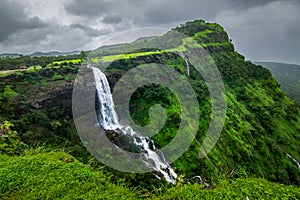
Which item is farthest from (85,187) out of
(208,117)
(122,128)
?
(208,117)

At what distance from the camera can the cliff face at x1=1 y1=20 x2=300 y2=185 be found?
810 inches

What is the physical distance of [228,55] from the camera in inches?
2227

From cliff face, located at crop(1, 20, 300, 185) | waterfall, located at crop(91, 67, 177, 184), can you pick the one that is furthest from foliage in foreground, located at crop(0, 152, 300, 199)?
waterfall, located at crop(91, 67, 177, 184)

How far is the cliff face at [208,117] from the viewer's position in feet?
67.5

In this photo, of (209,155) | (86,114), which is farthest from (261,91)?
(86,114)

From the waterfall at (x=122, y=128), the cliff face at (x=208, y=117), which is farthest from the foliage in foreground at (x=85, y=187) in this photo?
the waterfall at (x=122, y=128)

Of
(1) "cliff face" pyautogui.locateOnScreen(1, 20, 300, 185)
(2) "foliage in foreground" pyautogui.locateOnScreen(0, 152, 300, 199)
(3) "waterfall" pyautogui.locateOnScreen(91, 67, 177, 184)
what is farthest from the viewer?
(3) "waterfall" pyautogui.locateOnScreen(91, 67, 177, 184)

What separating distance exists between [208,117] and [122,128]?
1262 cm

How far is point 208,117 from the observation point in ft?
102

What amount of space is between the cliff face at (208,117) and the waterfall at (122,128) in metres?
1.29

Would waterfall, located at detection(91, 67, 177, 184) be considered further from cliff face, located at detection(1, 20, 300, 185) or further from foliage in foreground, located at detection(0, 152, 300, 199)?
foliage in foreground, located at detection(0, 152, 300, 199)

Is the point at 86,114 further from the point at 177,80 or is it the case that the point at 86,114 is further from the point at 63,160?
the point at 63,160

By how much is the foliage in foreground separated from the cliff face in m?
1.02

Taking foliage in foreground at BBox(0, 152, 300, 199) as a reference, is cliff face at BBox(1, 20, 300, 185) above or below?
below
